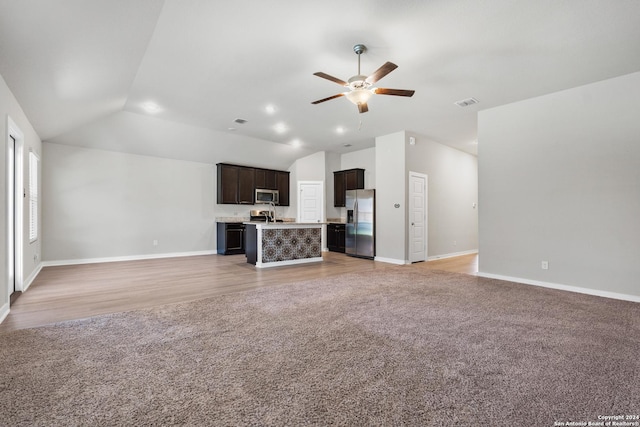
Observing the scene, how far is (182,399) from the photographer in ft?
5.80

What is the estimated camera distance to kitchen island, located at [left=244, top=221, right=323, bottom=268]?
245 inches

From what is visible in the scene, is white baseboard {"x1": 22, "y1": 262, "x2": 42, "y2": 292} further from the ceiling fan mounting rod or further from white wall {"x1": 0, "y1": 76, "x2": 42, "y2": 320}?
the ceiling fan mounting rod

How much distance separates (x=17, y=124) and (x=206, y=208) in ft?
15.2

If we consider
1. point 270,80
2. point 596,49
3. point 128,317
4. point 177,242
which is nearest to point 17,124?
point 128,317

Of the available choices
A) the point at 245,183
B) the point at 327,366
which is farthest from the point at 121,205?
the point at 327,366

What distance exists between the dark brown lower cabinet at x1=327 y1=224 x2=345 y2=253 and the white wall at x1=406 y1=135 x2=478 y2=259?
2460mm

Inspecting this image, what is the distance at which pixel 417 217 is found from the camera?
7160 mm

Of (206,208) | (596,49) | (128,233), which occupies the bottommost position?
(128,233)

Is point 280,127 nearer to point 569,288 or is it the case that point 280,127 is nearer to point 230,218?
point 230,218

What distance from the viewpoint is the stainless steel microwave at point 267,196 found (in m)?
8.98

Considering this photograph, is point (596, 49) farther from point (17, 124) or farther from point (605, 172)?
point (17, 124)

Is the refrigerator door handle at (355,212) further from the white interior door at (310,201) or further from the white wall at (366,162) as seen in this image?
the white interior door at (310,201)

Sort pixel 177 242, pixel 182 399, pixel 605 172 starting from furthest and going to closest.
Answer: pixel 177 242 < pixel 605 172 < pixel 182 399

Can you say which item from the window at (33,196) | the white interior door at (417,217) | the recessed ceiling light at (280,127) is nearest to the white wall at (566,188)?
the white interior door at (417,217)
